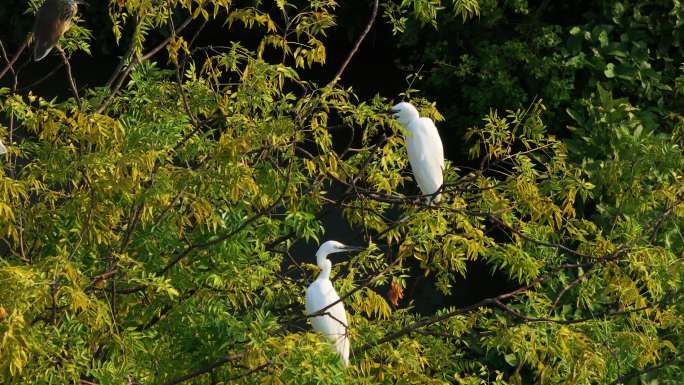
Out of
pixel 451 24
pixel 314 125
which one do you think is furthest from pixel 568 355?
pixel 451 24

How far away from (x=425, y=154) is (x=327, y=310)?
760 millimetres

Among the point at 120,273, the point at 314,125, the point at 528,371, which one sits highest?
the point at 314,125

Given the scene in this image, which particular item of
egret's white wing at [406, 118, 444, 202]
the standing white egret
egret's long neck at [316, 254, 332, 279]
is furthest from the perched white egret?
the standing white egret

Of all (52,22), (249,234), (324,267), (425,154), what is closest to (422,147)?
(425,154)

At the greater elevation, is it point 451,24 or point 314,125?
point 314,125

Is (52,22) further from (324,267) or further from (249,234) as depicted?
(324,267)

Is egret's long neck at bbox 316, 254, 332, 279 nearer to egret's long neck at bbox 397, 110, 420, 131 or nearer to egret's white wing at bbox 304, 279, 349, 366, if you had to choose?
egret's white wing at bbox 304, 279, 349, 366

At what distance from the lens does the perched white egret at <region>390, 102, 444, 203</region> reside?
4.21 meters

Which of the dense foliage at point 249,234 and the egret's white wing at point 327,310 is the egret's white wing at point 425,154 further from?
the egret's white wing at point 327,310

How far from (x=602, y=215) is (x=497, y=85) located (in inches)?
58.2

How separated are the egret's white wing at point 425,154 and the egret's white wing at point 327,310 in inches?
19.7

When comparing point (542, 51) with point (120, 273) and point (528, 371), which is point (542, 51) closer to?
point (528, 371)

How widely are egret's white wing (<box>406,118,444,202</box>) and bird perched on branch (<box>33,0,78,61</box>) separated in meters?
1.06

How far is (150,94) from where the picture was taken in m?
4.01
